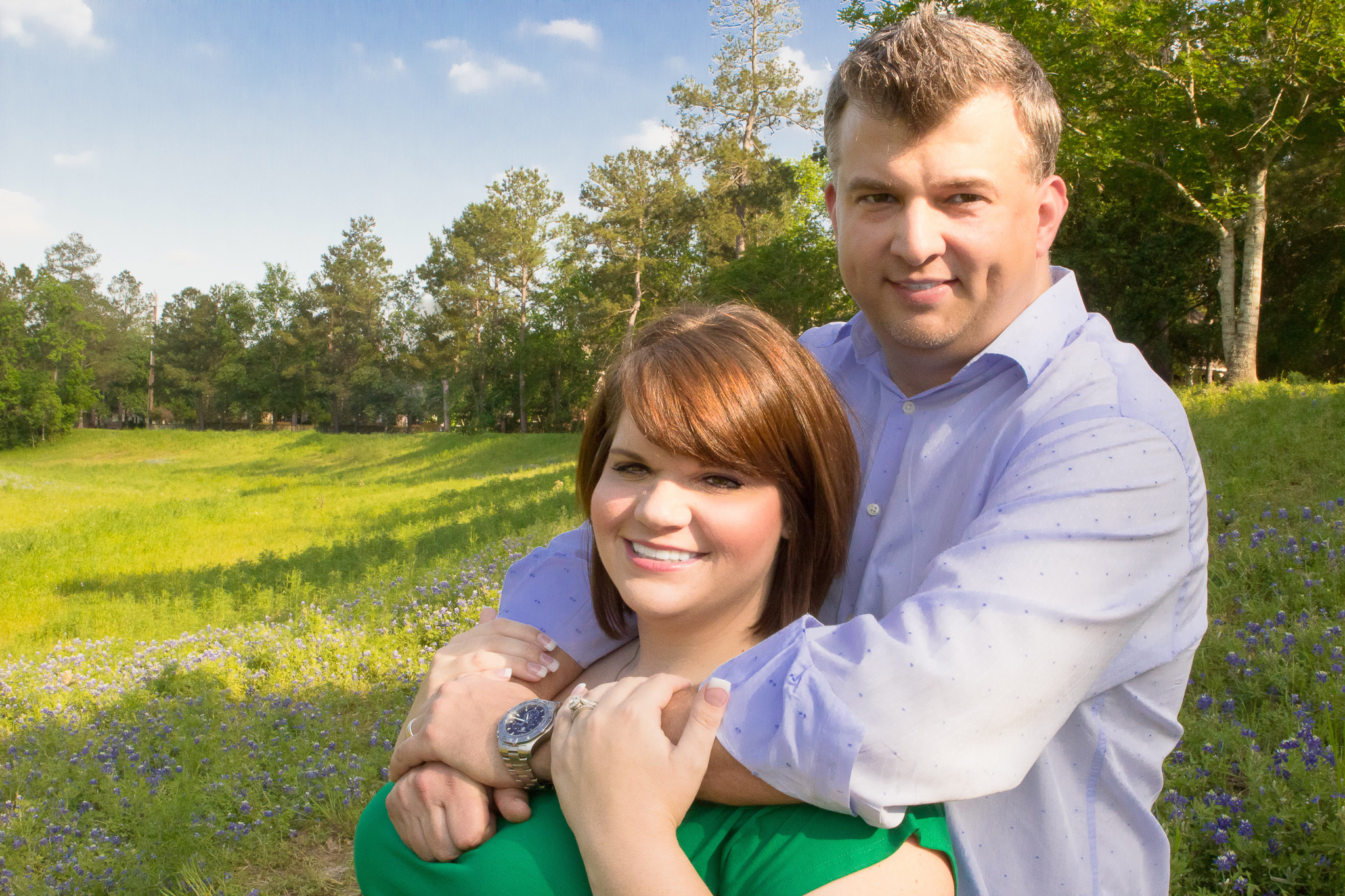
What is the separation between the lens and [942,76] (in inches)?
73.4

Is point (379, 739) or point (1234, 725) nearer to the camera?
point (1234, 725)

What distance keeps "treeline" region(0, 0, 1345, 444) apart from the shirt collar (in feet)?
2.93

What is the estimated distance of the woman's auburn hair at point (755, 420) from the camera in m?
1.72

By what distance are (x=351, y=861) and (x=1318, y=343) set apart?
2783cm

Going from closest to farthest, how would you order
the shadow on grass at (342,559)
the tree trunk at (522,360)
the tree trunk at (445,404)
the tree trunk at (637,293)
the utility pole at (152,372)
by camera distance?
the shadow on grass at (342,559)
the tree trunk at (637,293)
the tree trunk at (522,360)
the tree trunk at (445,404)
the utility pole at (152,372)

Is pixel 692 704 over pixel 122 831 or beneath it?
over

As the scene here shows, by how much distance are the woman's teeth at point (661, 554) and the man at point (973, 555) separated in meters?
0.35

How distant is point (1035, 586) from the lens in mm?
1339

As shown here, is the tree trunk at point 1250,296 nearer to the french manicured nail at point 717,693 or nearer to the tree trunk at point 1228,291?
the tree trunk at point 1228,291

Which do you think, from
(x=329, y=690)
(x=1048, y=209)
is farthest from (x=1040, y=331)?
(x=329, y=690)

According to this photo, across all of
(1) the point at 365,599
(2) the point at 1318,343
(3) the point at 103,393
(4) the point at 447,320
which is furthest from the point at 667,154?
(3) the point at 103,393

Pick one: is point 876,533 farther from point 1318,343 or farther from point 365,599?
point 1318,343

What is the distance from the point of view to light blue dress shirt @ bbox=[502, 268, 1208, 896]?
1.28m

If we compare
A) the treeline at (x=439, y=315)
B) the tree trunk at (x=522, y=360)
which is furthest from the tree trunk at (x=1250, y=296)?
the tree trunk at (x=522, y=360)
